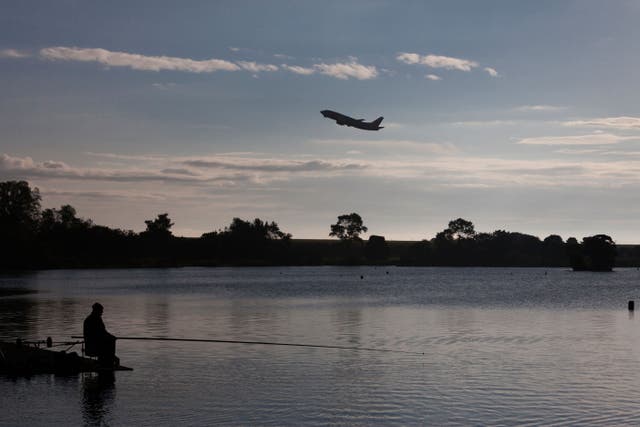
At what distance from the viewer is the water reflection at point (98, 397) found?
22328 mm

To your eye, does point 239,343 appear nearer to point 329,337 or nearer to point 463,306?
point 329,337

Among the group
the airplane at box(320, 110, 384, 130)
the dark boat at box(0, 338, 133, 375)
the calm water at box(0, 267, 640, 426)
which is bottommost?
the calm water at box(0, 267, 640, 426)

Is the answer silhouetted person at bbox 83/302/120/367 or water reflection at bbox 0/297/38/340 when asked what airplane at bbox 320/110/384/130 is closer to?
water reflection at bbox 0/297/38/340

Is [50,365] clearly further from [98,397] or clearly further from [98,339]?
[98,397]

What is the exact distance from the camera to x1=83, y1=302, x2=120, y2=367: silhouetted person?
29.2 m

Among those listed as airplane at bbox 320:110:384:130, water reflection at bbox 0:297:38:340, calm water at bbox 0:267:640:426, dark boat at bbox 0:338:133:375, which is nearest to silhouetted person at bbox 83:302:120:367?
dark boat at bbox 0:338:133:375

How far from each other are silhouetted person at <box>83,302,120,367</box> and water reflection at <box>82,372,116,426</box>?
1.91 feet

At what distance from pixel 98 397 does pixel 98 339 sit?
457 centimetres

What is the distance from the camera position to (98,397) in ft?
83.3

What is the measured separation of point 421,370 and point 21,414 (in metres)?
16.0

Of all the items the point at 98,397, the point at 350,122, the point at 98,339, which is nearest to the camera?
the point at 98,397

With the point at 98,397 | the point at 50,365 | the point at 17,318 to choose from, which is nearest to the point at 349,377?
the point at 98,397

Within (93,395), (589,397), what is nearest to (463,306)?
(589,397)

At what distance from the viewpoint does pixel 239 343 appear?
1609 inches
